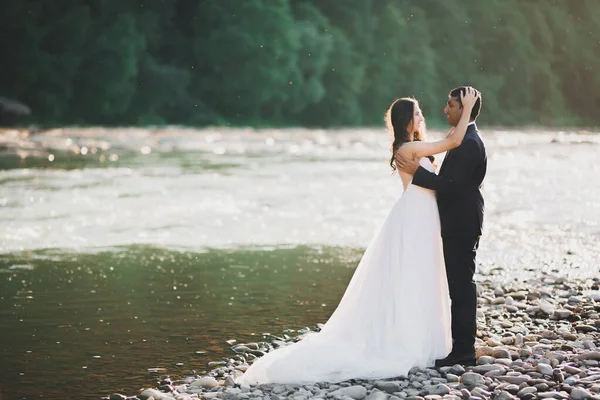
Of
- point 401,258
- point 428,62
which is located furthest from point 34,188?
point 428,62

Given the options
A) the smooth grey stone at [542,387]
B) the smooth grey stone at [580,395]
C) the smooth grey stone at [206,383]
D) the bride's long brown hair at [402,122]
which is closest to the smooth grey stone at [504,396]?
the smooth grey stone at [542,387]

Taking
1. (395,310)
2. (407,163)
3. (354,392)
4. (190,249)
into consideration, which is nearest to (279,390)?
(354,392)

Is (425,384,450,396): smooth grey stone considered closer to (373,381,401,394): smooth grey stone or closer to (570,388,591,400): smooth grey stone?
(373,381,401,394): smooth grey stone

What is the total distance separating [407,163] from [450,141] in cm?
36

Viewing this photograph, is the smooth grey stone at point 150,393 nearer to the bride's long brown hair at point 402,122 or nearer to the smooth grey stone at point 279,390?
the smooth grey stone at point 279,390

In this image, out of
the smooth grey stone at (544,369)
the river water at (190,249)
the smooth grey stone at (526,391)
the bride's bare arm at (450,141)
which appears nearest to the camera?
the smooth grey stone at (526,391)

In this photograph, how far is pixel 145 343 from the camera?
26.2ft

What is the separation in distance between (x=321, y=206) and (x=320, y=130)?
3678 cm

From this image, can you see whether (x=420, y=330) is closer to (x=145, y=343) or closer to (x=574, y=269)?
(x=145, y=343)

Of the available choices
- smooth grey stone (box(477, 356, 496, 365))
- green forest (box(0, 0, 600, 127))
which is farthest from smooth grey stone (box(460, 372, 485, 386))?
green forest (box(0, 0, 600, 127))

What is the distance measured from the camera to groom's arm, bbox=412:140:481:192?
20.7ft

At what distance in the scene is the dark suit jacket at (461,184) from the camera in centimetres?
630

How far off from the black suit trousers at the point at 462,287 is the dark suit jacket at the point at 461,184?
9cm

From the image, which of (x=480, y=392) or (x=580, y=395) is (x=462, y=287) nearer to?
(x=480, y=392)
